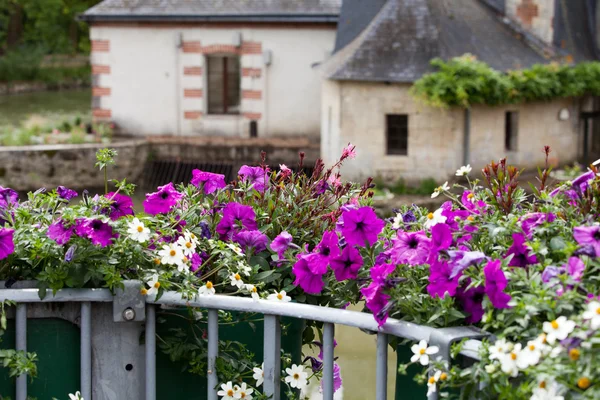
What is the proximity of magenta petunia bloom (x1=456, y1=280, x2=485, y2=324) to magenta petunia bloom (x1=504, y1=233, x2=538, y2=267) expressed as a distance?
0.14 meters

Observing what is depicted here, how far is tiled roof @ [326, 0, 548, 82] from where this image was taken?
17781 millimetres

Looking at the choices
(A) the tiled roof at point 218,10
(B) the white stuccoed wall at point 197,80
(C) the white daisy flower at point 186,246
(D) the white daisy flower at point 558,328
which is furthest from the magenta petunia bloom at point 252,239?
(B) the white stuccoed wall at point 197,80

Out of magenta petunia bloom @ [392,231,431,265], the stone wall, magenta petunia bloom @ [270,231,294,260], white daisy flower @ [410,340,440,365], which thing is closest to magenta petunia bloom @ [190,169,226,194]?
magenta petunia bloom @ [270,231,294,260]

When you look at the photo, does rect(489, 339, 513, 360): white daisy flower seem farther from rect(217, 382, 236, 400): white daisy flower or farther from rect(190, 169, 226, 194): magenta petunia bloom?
rect(190, 169, 226, 194): magenta petunia bloom

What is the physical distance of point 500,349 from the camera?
226cm

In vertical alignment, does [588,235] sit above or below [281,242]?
above

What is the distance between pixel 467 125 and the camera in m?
18.1

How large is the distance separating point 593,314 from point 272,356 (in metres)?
0.97

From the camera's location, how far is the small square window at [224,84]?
21.6 meters

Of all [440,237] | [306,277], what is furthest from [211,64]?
[440,237]

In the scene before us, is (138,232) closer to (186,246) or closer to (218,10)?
(186,246)

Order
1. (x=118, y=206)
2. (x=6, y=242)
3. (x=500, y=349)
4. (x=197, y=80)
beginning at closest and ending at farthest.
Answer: (x=500, y=349) → (x=6, y=242) → (x=118, y=206) → (x=197, y=80)

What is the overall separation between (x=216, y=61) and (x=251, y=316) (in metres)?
→ 18.9

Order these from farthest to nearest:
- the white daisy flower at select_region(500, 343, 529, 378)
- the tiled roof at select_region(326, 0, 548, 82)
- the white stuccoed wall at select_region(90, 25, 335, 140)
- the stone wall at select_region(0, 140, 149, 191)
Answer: the white stuccoed wall at select_region(90, 25, 335, 140), the stone wall at select_region(0, 140, 149, 191), the tiled roof at select_region(326, 0, 548, 82), the white daisy flower at select_region(500, 343, 529, 378)
